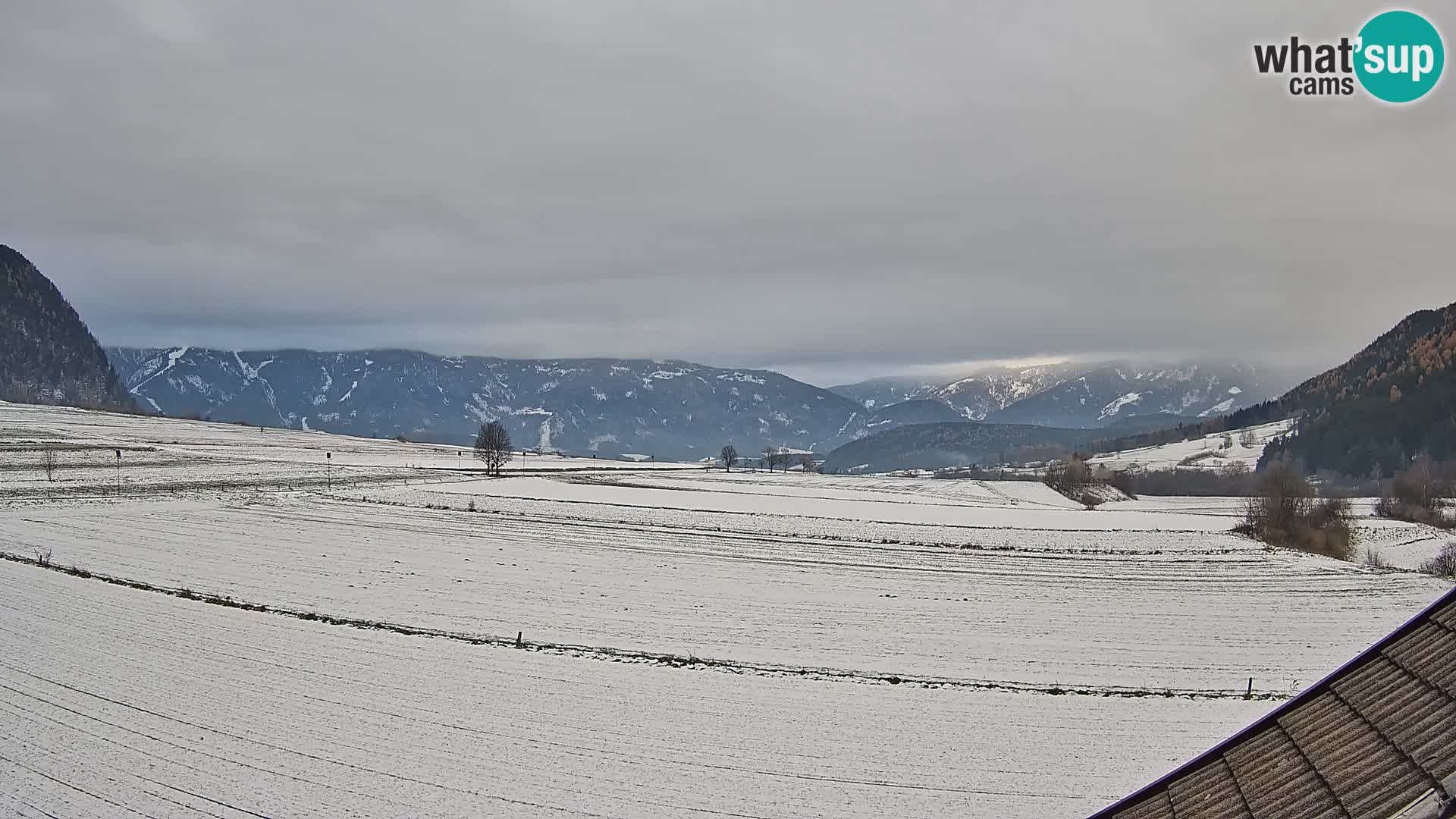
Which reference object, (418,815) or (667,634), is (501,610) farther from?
(418,815)

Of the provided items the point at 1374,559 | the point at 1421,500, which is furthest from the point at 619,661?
the point at 1421,500

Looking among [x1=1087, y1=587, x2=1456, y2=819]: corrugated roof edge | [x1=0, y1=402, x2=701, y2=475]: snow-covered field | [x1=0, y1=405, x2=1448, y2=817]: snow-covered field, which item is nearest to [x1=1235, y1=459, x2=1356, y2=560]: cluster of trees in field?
[x1=0, y1=405, x2=1448, y2=817]: snow-covered field

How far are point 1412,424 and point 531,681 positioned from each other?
219978 mm

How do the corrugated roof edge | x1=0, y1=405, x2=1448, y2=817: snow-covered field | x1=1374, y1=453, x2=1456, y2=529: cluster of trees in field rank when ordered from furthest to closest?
1. x1=1374, y1=453, x2=1456, y2=529: cluster of trees in field
2. x1=0, y1=405, x2=1448, y2=817: snow-covered field
3. the corrugated roof edge

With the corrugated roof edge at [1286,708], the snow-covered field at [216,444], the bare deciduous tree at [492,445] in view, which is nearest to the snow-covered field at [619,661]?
the corrugated roof edge at [1286,708]

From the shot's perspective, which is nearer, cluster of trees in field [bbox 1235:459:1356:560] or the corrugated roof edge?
the corrugated roof edge

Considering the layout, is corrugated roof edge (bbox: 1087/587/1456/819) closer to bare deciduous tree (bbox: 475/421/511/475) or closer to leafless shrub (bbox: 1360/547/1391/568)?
leafless shrub (bbox: 1360/547/1391/568)

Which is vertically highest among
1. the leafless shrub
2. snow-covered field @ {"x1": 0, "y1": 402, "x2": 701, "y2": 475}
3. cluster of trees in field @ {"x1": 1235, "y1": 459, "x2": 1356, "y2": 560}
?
snow-covered field @ {"x1": 0, "y1": 402, "x2": 701, "y2": 475}

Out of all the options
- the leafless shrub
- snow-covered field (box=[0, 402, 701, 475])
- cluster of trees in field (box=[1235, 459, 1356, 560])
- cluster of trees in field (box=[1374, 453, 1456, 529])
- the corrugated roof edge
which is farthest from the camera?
snow-covered field (box=[0, 402, 701, 475])

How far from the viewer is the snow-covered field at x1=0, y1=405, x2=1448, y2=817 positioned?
16562 millimetres

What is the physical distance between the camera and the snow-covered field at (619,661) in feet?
54.3

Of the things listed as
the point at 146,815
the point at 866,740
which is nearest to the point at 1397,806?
the point at 866,740

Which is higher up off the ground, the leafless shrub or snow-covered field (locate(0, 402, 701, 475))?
snow-covered field (locate(0, 402, 701, 475))

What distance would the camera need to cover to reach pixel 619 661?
26234 mm
